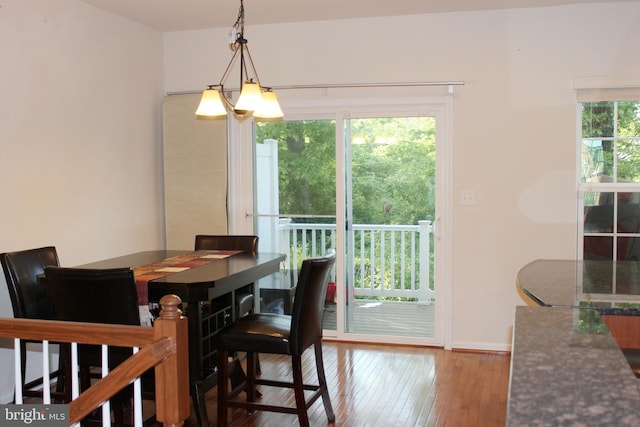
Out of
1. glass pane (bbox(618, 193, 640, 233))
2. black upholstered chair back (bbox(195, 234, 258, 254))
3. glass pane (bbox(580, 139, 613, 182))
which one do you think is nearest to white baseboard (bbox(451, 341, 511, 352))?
glass pane (bbox(618, 193, 640, 233))

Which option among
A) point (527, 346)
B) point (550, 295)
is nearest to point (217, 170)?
point (550, 295)

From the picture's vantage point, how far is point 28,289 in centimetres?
311

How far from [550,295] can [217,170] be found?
10.9 ft

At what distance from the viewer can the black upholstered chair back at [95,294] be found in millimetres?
2584

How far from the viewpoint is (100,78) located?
4.32m

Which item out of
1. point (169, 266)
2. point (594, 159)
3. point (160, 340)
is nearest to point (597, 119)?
point (594, 159)

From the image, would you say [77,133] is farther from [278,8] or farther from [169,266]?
[278,8]

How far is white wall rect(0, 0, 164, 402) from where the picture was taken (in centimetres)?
358

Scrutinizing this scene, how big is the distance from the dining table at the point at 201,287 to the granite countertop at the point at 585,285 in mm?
1390

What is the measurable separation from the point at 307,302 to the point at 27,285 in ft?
4.72

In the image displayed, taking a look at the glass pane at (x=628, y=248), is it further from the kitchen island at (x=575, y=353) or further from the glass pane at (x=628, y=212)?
the kitchen island at (x=575, y=353)

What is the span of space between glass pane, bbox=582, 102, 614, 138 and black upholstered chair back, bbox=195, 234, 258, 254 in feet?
8.15

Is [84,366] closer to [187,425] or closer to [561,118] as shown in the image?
[187,425]

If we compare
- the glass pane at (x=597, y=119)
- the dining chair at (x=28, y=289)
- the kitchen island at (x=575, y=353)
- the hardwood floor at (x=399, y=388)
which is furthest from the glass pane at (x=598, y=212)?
the dining chair at (x=28, y=289)
